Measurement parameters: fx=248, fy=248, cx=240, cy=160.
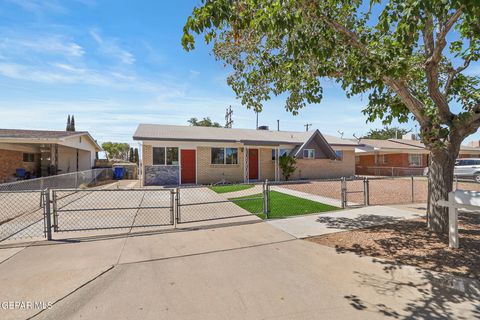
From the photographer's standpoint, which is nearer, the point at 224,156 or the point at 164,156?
the point at 164,156

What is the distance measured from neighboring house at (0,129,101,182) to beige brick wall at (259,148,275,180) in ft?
46.7

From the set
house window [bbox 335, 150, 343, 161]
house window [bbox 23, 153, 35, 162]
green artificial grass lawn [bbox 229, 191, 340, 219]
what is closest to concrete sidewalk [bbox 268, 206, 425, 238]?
green artificial grass lawn [bbox 229, 191, 340, 219]

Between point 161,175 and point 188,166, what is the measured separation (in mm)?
1954

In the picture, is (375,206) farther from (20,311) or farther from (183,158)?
(183,158)

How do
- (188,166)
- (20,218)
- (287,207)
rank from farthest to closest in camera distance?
1. (188,166)
2. (287,207)
3. (20,218)

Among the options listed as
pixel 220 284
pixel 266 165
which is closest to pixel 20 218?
pixel 220 284

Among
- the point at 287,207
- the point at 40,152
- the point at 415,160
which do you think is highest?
the point at 40,152

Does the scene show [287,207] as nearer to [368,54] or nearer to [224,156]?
[368,54]

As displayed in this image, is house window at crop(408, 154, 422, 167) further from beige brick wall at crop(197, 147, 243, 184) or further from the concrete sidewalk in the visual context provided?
the concrete sidewalk

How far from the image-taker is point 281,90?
7.98 meters

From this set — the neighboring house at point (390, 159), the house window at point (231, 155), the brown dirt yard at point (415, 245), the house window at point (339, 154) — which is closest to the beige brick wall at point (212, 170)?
the house window at point (231, 155)

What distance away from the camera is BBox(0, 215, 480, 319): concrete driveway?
3059mm

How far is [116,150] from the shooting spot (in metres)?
63.5

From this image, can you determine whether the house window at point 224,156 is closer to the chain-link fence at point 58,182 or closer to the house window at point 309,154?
the house window at point 309,154
